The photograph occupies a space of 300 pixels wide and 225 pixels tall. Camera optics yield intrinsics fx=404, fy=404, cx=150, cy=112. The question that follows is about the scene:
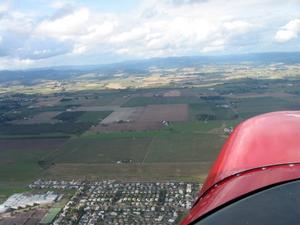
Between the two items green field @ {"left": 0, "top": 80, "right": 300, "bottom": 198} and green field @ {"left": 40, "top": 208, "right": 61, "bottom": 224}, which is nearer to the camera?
green field @ {"left": 40, "top": 208, "right": 61, "bottom": 224}

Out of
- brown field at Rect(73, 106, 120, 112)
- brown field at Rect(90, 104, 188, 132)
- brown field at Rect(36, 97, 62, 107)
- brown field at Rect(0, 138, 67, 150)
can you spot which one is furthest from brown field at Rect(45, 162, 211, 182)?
brown field at Rect(36, 97, 62, 107)

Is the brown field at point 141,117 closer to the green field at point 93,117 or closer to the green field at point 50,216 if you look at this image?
the green field at point 93,117

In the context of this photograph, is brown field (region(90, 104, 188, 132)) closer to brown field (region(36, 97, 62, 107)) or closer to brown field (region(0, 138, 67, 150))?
brown field (region(0, 138, 67, 150))

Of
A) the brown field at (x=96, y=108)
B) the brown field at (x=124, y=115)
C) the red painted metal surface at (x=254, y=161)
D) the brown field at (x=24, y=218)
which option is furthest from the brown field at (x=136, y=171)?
the brown field at (x=96, y=108)

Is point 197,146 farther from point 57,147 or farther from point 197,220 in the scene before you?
point 197,220

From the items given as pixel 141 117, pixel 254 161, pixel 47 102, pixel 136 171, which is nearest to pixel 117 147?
pixel 136 171

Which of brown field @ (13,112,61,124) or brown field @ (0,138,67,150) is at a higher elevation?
brown field @ (13,112,61,124)
